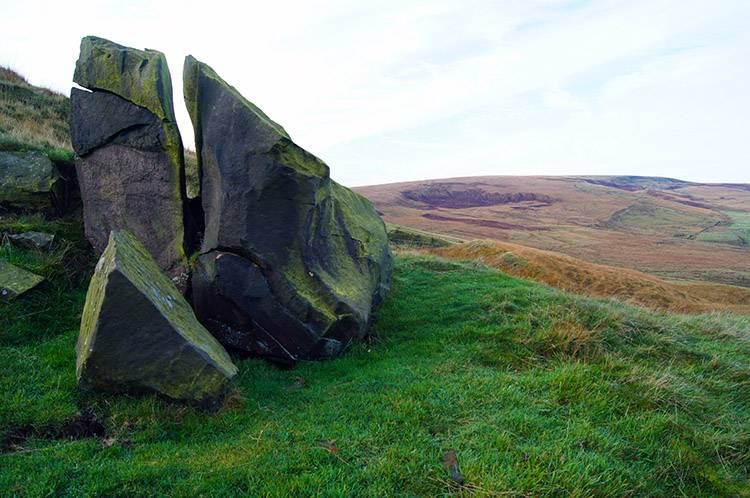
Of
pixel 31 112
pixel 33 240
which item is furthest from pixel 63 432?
pixel 31 112

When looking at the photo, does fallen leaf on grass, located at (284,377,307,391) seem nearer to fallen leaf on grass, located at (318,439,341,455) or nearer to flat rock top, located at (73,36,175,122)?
fallen leaf on grass, located at (318,439,341,455)

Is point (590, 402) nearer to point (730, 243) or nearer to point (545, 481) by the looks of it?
point (545, 481)

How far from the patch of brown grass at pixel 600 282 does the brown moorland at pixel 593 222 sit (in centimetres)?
932

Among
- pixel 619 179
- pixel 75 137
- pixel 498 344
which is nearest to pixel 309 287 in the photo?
pixel 498 344

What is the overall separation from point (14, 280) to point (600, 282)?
21.5 m

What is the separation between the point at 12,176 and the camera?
Result: 9.40 meters

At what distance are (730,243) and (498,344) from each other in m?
61.9

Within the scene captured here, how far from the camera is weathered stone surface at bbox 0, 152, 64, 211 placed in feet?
30.4

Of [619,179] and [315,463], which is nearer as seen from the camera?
[315,463]

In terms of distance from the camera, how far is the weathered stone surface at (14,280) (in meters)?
6.97

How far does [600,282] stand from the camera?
19.9m

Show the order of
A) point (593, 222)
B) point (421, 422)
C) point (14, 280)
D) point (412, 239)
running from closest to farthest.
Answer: point (421, 422), point (14, 280), point (412, 239), point (593, 222)

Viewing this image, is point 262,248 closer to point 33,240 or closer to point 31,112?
point 33,240

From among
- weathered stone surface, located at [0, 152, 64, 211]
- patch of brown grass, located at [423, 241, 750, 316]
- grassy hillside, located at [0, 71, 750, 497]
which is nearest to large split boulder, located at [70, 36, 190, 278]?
weathered stone surface, located at [0, 152, 64, 211]
